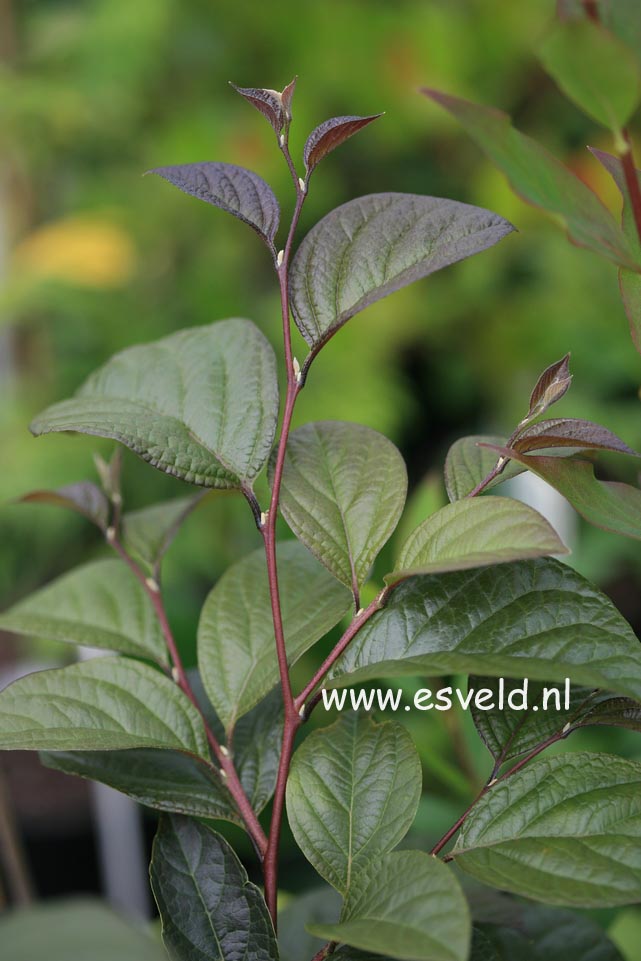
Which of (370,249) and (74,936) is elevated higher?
(370,249)

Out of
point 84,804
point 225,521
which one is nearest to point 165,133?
point 225,521

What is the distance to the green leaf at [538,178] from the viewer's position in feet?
0.64

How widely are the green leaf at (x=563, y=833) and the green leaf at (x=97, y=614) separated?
0.40 ft

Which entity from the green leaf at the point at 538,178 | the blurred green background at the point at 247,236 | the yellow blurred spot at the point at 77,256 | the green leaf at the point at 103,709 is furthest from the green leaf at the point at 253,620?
the yellow blurred spot at the point at 77,256

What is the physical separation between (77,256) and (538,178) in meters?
1.18

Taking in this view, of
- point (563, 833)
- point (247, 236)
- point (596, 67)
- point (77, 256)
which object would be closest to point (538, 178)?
point (596, 67)

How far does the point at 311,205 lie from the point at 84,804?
1177mm

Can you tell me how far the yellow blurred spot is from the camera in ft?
4.17

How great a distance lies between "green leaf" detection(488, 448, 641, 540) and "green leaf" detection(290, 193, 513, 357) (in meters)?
0.05

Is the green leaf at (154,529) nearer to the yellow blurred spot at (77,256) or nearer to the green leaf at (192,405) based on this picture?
the green leaf at (192,405)

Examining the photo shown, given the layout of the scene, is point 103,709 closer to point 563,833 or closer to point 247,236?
point 563,833

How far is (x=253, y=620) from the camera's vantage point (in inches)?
11.6

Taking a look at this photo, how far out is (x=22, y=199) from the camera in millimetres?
1590

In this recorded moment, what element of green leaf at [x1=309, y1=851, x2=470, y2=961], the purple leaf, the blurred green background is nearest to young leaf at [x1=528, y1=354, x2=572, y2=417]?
the purple leaf
